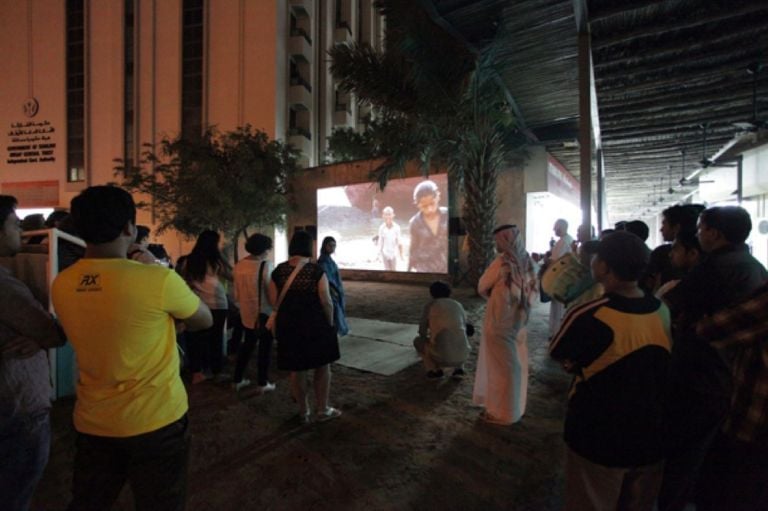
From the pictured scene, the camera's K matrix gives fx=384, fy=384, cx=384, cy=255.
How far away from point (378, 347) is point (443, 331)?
6.37 feet

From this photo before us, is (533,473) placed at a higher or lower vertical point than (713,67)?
lower

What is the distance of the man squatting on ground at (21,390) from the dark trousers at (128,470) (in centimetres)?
31

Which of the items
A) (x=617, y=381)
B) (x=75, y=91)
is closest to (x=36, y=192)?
(x=75, y=91)

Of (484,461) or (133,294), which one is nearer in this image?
(133,294)

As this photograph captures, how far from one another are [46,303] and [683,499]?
398 centimetres

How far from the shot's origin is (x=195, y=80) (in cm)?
2480

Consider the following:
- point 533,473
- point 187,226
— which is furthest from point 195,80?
point 533,473

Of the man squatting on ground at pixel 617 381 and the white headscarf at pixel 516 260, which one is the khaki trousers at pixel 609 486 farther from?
the white headscarf at pixel 516 260

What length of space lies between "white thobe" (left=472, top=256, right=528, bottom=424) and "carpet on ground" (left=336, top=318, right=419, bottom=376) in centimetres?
167

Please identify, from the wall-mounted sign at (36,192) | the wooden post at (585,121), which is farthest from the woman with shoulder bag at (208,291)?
the wall-mounted sign at (36,192)

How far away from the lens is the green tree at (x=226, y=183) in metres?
16.2

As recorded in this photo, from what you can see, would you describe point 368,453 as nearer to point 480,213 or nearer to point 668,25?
point 668,25

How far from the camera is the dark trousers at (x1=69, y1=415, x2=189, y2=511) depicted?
145 cm

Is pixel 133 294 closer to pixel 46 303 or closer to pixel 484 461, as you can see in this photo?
pixel 46 303
